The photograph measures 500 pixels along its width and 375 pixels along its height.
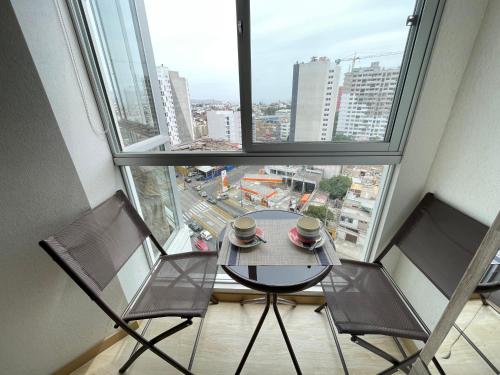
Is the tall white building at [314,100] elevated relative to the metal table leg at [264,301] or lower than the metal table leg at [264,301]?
elevated

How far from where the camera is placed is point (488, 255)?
0.55 meters

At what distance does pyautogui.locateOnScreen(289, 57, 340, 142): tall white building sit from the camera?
111cm

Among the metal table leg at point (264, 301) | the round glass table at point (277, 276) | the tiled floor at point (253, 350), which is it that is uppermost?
the round glass table at point (277, 276)

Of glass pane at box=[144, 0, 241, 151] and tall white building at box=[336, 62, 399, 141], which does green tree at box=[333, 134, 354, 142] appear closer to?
tall white building at box=[336, 62, 399, 141]

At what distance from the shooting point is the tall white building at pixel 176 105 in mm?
1276

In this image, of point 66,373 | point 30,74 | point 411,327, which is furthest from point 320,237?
point 66,373

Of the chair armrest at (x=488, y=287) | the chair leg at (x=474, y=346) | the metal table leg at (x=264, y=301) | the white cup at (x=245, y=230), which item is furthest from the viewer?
the metal table leg at (x=264, y=301)

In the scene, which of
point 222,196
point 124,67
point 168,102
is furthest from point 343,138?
point 124,67

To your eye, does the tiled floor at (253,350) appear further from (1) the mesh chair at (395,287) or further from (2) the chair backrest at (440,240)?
(2) the chair backrest at (440,240)

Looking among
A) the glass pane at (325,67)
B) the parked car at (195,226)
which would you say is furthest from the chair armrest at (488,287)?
the parked car at (195,226)

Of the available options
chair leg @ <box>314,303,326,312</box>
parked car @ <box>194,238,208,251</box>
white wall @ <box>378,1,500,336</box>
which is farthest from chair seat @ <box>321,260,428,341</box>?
parked car @ <box>194,238,208,251</box>

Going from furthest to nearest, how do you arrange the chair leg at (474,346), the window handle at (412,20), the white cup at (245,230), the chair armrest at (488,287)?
the white cup at (245,230), the window handle at (412,20), the chair leg at (474,346), the chair armrest at (488,287)

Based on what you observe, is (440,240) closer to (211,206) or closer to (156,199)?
(211,206)

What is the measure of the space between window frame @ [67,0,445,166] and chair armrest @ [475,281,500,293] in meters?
0.70
